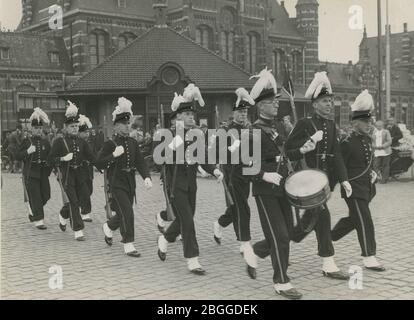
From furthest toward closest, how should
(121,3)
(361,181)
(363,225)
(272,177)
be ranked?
(121,3) < (361,181) < (363,225) < (272,177)

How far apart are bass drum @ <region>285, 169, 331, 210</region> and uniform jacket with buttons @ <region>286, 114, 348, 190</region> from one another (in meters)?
0.34

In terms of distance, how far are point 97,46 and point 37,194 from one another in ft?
108

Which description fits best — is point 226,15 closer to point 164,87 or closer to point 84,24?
point 84,24

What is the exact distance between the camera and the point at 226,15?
4478 centimetres

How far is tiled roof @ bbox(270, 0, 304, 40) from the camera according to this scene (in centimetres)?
5125

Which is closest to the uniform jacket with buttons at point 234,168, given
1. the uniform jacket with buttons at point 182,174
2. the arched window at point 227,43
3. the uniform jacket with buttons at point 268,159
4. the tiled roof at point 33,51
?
the uniform jacket with buttons at point 182,174

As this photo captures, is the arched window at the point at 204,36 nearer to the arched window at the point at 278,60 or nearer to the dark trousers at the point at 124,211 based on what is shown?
the arched window at the point at 278,60

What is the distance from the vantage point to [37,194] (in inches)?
410

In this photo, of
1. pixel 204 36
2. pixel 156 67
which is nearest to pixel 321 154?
pixel 156 67

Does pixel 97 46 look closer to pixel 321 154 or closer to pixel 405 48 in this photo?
pixel 405 48

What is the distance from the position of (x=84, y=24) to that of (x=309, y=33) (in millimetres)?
21747

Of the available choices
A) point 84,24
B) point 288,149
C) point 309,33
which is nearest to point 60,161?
point 288,149

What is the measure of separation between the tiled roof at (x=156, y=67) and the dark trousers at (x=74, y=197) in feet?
65.1

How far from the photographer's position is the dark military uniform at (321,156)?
6.36 meters
